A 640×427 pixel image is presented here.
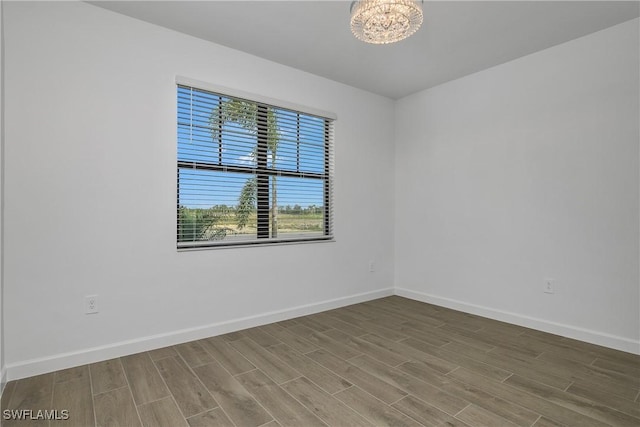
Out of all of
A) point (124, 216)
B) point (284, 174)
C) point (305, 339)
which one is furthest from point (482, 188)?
point (124, 216)

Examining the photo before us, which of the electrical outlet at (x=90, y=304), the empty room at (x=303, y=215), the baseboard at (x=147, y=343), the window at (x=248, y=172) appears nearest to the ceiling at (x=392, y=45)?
the empty room at (x=303, y=215)

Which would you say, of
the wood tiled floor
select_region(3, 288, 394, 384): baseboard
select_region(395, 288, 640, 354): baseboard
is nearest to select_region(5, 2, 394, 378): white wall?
select_region(3, 288, 394, 384): baseboard

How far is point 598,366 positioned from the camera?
7.81 ft

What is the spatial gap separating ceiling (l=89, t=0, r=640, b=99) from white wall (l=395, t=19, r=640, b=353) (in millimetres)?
294

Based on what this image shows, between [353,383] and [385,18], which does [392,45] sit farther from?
[353,383]

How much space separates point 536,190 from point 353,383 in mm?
2409

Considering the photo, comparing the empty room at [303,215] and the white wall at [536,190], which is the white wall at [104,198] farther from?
the white wall at [536,190]

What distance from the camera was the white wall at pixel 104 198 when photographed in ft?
7.25

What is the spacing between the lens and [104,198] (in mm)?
2475

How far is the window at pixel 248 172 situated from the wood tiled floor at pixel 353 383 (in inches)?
38.6

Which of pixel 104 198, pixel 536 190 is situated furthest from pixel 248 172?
pixel 536 190

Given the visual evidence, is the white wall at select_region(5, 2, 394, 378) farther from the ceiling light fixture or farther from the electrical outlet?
the ceiling light fixture

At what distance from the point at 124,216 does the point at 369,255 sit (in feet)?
8.72

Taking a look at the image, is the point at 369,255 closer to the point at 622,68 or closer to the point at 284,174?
the point at 284,174
